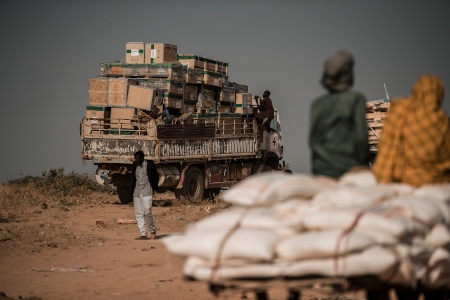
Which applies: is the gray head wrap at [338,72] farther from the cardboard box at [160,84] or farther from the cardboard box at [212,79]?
the cardboard box at [212,79]

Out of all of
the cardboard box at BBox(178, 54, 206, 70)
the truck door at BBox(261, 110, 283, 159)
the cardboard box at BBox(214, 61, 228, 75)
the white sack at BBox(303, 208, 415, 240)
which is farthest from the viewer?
the truck door at BBox(261, 110, 283, 159)

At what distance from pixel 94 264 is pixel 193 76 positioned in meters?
11.6

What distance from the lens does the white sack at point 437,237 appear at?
601 centimetres

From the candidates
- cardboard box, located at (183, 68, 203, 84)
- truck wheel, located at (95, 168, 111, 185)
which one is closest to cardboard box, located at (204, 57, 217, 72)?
cardboard box, located at (183, 68, 203, 84)

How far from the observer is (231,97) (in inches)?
1080

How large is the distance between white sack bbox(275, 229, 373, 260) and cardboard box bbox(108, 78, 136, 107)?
18041 millimetres

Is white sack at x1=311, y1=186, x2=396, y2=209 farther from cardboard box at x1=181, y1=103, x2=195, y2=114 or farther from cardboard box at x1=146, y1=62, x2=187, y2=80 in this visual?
cardboard box at x1=181, y1=103, x2=195, y2=114

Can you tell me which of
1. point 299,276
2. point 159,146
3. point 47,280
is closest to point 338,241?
point 299,276

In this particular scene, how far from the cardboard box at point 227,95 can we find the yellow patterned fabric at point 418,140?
2041cm

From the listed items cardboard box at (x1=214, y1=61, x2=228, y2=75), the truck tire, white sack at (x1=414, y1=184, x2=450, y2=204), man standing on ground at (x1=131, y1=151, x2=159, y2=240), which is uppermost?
cardboard box at (x1=214, y1=61, x2=228, y2=75)

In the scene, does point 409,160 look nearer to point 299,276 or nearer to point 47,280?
point 299,276

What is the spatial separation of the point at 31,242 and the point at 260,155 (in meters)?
13.1

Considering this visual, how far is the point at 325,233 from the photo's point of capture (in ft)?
18.4

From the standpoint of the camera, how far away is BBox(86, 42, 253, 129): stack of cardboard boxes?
23.4 meters
